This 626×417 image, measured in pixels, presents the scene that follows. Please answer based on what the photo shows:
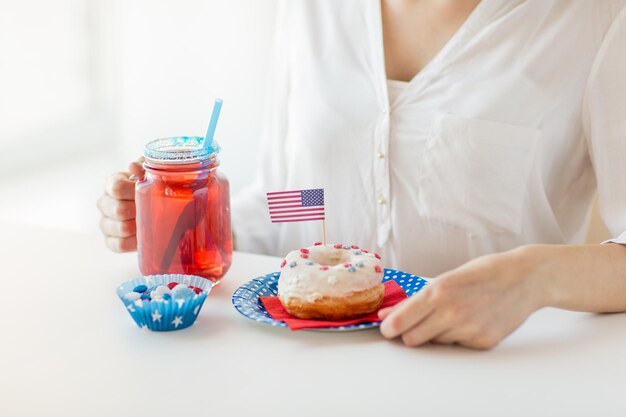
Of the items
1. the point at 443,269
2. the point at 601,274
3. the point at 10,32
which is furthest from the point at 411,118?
the point at 10,32

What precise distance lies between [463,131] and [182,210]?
22.3 inches

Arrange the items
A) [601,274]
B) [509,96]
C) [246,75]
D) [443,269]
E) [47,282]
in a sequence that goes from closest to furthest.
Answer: [601,274] → [47,282] → [509,96] → [443,269] → [246,75]

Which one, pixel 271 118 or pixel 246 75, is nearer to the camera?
pixel 271 118

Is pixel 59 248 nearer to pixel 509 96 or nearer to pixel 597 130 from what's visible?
pixel 509 96

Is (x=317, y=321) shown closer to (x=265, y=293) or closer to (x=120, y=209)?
(x=265, y=293)

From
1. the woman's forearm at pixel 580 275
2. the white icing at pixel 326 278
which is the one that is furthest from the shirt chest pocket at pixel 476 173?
the white icing at pixel 326 278

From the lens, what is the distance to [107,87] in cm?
278

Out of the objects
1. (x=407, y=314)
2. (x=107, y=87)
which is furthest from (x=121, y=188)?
(x=107, y=87)

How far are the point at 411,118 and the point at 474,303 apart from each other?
1.91 ft

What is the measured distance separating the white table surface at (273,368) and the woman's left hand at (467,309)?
0.02m

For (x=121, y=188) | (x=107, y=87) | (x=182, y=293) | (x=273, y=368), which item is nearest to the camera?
(x=273, y=368)

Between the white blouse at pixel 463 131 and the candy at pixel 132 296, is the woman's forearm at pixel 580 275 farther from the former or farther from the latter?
the candy at pixel 132 296

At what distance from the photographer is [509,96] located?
154cm

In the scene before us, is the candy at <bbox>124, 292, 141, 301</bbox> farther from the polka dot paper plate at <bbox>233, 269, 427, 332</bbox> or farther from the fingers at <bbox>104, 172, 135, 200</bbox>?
the fingers at <bbox>104, 172, 135, 200</bbox>
